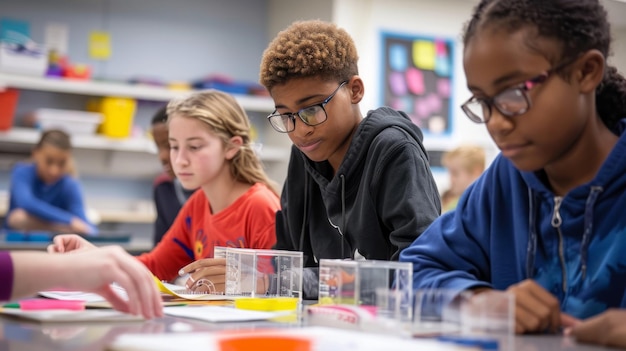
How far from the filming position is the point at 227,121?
2355 mm

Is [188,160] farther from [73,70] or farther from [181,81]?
[181,81]

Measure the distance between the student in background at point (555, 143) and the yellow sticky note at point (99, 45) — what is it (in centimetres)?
469

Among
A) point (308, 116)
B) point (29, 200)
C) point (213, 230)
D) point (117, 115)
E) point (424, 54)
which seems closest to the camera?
point (308, 116)

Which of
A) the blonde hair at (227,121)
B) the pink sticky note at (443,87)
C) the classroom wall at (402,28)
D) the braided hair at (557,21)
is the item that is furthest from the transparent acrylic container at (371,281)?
the pink sticky note at (443,87)

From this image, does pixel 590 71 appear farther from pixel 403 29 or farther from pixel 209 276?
pixel 403 29

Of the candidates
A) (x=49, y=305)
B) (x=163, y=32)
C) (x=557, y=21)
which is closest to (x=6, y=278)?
(x=49, y=305)

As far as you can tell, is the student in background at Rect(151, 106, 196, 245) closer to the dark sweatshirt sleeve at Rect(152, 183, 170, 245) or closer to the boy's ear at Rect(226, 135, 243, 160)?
the dark sweatshirt sleeve at Rect(152, 183, 170, 245)

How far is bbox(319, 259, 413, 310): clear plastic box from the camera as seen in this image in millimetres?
1061

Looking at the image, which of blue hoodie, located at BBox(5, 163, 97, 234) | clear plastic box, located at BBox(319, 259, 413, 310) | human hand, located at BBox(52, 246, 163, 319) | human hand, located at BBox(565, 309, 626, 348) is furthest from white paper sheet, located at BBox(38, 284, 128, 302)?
blue hoodie, located at BBox(5, 163, 97, 234)

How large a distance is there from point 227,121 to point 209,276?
838mm

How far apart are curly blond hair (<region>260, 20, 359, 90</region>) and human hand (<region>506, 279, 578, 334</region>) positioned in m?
0.86

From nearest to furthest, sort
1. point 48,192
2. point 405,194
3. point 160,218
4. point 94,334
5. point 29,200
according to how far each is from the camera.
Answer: point 94,334 < point 405,194 < point 160,218 < point 29,200 < point 48,192

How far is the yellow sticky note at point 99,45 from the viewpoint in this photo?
554 cm

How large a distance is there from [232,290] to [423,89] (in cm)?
425
